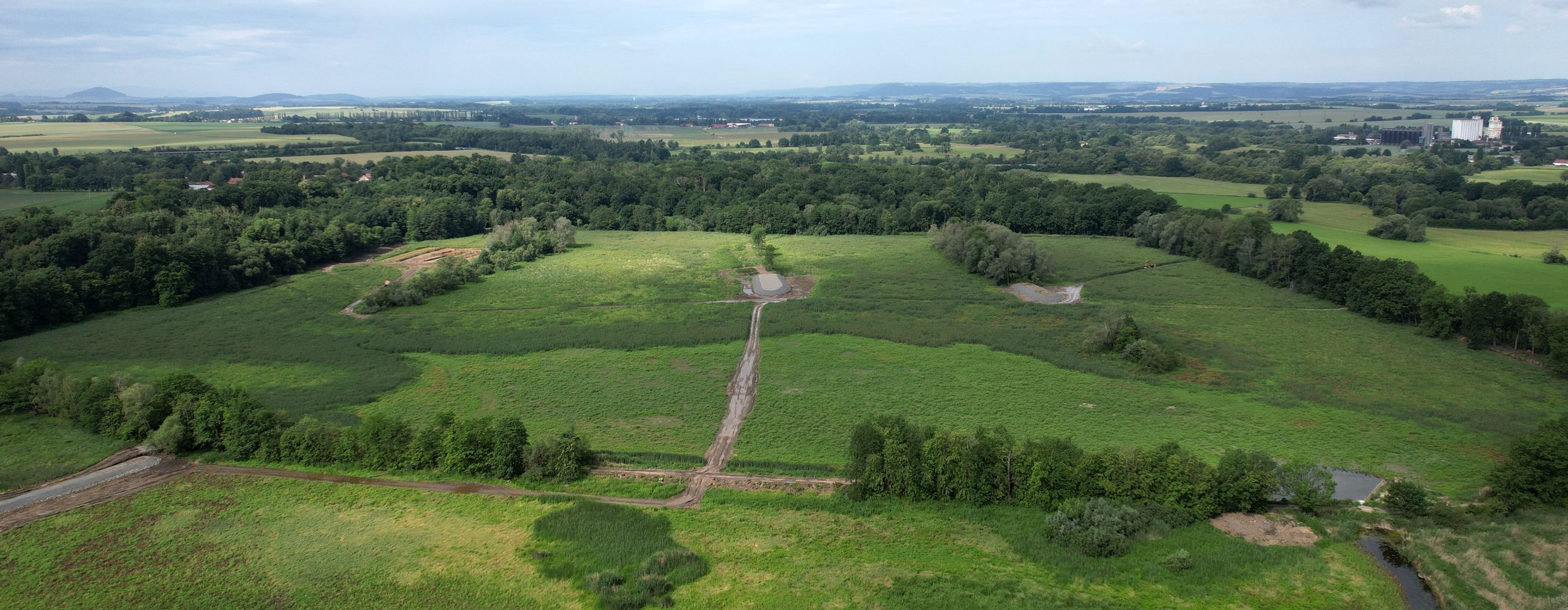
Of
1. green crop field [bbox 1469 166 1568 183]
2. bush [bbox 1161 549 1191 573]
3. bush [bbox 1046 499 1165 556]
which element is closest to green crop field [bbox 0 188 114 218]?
bush [bbox 1046 499 1165 556]

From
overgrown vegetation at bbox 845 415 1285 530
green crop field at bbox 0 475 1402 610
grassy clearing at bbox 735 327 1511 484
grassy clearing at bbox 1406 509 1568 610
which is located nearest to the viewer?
grassy clearing at bbox 1406 509 1568 610

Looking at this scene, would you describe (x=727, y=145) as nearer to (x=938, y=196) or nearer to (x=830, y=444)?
(x=938, y=196)

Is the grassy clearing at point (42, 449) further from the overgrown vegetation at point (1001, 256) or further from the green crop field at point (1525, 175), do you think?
the green crop field at point (1525, 175)

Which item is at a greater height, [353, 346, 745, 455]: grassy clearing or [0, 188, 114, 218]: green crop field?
[0, 188, 114, 218]: green crop field

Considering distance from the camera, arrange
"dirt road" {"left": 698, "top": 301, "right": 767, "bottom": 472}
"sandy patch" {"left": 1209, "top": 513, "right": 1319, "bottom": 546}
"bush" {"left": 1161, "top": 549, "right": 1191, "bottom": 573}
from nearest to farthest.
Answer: "bush" {"left": 1161, "top": 549, "right": 1191, "bottom": 573} < "sandy patch" {"left": 1209, "top": 513, "right": 1319, "bottom": 546} < "dirt road" {"left": 698, "top": 301, "right": 767, "bottom": 472}

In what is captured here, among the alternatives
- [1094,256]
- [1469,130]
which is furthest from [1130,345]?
[1469,130]

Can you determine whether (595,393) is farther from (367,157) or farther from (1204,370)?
(367,157)

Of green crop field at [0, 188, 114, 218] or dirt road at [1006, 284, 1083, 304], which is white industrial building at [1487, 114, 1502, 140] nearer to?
dirt road at [1006, 284, 1083, 304]
